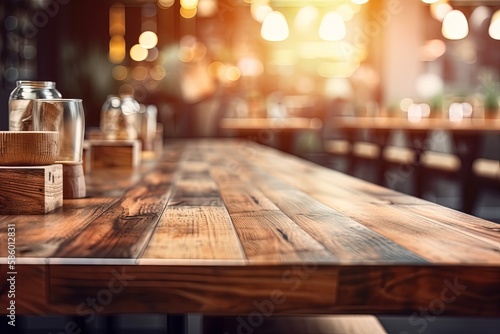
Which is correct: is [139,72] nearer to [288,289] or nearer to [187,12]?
[187,12]

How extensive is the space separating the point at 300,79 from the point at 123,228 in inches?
478

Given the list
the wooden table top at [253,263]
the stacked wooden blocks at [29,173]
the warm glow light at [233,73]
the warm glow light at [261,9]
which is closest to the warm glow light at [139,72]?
the warm glow light at [233,73]

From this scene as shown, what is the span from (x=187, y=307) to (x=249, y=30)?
11.7 metres

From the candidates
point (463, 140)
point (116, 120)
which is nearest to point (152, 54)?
point (463, 140)

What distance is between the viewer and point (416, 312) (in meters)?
0.85

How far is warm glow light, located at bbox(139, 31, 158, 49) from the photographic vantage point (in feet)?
38.2

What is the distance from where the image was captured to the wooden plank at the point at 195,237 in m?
0.87

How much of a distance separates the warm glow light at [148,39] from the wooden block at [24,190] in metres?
10.8

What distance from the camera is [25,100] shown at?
1443mm

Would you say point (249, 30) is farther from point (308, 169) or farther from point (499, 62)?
point (308, 169)

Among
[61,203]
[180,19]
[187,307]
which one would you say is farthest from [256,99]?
[187,307]

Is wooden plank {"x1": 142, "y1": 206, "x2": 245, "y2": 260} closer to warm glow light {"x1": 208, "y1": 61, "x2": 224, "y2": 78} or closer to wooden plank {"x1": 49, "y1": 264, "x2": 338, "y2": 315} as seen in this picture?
wooden plank {"x1": 49, "y1": 264, "x2": 338, "y2": 315}

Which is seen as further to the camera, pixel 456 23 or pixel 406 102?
pixel 406 102

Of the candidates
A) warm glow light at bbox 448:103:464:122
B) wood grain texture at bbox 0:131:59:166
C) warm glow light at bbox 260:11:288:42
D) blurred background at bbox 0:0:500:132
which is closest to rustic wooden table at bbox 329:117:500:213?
warm glow light at bbox 448:103:464:122
